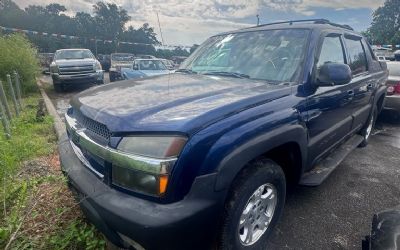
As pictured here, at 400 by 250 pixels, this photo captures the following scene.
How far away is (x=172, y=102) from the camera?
Result: 2.18 meters

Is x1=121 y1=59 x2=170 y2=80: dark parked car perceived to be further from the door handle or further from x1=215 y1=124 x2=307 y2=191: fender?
x1=215 y1=124 x2=307 y2=191: fender

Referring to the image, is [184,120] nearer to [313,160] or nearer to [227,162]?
[227,162]

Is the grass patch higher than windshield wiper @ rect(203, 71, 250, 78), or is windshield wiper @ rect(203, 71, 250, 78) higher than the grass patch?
windshield wiper @ rect(203, 71, 250, 78)

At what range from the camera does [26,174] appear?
135 inches

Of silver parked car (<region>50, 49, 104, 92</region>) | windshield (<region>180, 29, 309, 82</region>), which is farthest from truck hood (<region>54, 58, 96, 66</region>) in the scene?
windshield (<region>180, 29, 309, 82</region>)

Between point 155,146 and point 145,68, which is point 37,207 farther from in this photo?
point 145,68

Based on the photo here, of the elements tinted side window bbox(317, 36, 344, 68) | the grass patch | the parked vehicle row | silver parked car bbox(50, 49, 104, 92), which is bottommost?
the parked vehicle row

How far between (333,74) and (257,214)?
1.35m

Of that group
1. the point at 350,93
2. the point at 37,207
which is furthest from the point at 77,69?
the point at 350,93

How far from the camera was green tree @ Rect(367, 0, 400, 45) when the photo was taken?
4316 centimetres

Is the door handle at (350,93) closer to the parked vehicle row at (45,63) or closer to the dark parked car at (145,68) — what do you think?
the dark parked car at (145,68)

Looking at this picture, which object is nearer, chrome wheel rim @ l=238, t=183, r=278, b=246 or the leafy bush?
chrome wheel rim @ l=238, t=183, r=278, b=246

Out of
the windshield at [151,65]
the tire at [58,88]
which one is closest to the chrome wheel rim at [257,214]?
the windshield at [151,65]

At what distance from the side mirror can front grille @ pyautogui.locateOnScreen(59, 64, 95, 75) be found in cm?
1071
